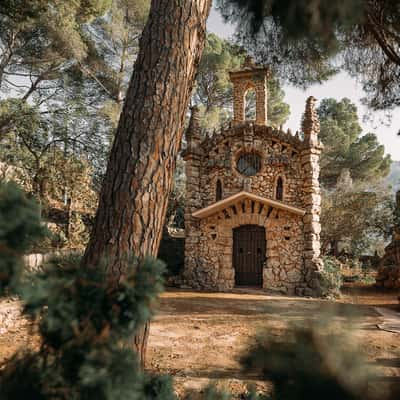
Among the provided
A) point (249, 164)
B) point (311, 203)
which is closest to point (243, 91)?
point (249, 164)

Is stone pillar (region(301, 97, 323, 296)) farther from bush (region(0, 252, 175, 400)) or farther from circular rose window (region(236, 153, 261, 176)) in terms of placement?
bush (region(0, 252, 175, 400))

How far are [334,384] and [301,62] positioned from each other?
5167mm

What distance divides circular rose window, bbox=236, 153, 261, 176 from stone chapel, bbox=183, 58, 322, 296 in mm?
35

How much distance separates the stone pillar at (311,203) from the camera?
415 inches

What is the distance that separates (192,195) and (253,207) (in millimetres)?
2209

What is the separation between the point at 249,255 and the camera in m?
11.6

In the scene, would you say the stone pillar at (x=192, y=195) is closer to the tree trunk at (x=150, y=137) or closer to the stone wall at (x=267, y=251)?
the stone wall at (x=267, y=251)

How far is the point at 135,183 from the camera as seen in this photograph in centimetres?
210

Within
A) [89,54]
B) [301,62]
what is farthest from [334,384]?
[89,54]

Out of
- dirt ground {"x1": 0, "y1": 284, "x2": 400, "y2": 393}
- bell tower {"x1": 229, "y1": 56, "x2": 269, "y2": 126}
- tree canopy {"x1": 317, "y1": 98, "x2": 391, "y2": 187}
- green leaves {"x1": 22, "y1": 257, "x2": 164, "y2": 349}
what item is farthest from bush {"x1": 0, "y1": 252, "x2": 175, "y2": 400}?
tree canopy {"x1": 317, "y1": 98, "x2": 391, "y2": 187}

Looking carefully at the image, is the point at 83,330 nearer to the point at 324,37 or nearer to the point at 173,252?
the point at 324,37

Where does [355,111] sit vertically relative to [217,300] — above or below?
above

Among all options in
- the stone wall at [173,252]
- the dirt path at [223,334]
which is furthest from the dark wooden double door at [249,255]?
the dirt path at [223,334]

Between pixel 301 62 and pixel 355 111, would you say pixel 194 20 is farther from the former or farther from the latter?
Answer: pixel 355 111
